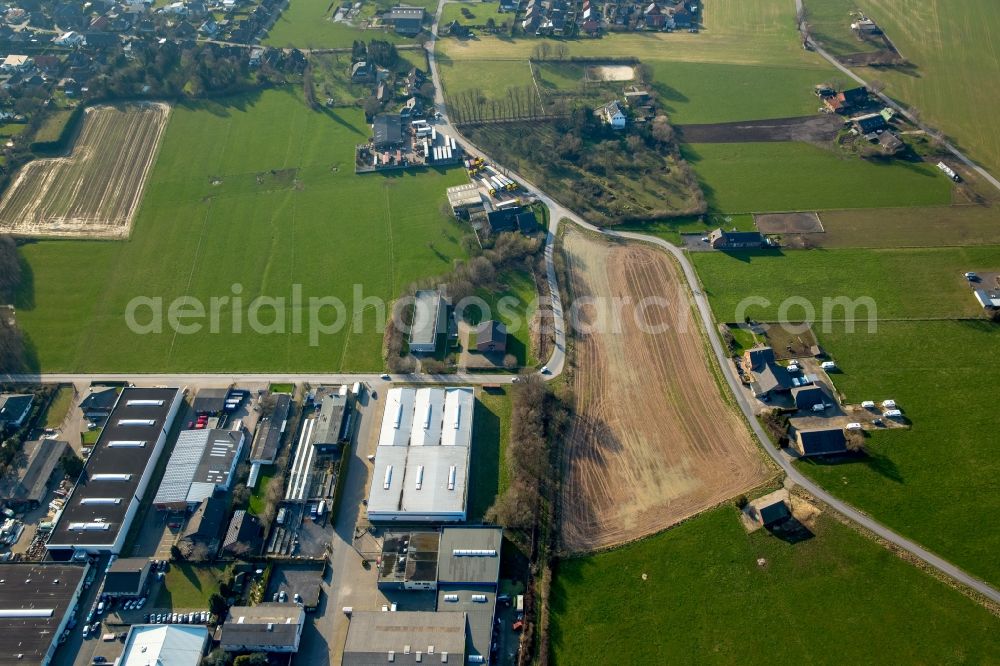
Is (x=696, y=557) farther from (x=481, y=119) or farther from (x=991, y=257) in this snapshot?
(x=481, y=119)

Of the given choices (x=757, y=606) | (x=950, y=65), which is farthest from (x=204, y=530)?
(x=950, y=65)

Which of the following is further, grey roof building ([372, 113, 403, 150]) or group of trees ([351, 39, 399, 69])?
group of trees ([351, 39, 399, 69])

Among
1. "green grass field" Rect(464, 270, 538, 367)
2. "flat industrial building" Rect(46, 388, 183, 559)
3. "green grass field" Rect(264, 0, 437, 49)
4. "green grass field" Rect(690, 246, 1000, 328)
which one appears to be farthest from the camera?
"green grass field" Rect(264, 0, 437, 49)

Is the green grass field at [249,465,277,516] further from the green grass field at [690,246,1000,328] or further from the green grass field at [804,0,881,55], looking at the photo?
the green grass field at [804,0,881,55]

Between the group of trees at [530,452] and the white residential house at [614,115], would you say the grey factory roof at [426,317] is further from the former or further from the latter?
the white residential house at [614,115]

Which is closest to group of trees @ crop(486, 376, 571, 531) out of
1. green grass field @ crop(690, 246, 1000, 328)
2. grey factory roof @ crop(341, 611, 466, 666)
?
grey factory roof @ crop(341, 611, 466, 666)
